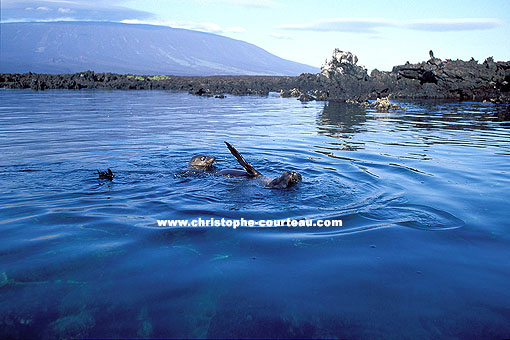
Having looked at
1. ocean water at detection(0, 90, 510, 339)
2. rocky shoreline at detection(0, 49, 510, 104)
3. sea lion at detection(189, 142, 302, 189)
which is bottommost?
ocean water at detection(0, 90, 510, 339)

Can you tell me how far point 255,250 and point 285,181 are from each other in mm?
2848

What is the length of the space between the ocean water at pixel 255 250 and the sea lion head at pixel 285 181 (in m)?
0.16

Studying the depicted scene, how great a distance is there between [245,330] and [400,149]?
33.8ft

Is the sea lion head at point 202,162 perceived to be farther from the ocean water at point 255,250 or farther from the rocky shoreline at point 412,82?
the rocky shoreline at point 412,82

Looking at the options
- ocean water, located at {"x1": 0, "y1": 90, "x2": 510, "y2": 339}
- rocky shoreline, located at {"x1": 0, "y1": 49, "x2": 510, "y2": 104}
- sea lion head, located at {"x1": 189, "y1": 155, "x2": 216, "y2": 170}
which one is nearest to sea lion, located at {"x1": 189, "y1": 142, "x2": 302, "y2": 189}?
sea lion head, located at {"x1": 189, "y1": 155, "x2": 216, "y2": 170}

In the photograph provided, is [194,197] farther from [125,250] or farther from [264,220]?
[125,250]

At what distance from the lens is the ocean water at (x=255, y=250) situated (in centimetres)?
349

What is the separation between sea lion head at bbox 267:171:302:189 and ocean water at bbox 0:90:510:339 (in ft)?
0.51

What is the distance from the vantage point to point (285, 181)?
759 centimetres

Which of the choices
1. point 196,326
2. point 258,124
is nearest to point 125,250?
point 196,326

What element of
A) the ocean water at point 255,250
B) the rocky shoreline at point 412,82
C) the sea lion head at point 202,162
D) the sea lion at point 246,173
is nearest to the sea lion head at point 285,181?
the sea lion at point 246,173

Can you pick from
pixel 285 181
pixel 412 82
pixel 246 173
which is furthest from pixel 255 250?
pixel 412 82

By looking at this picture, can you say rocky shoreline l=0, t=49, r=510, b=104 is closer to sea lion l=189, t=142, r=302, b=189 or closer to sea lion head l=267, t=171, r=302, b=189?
sea lion l=189, t=142, r=302, b=189

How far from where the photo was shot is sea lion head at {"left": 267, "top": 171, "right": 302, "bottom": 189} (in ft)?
24.9
